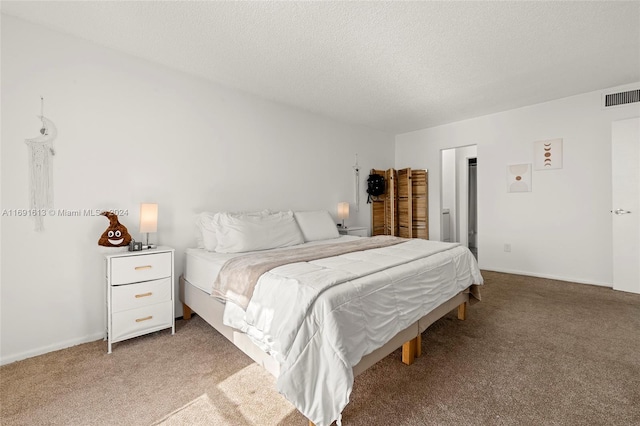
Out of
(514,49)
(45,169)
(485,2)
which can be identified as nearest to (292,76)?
(485,2)

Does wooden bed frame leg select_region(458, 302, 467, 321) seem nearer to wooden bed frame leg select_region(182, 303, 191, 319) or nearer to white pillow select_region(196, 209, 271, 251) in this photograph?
white pillow select_region(196, 209, 271, 251)

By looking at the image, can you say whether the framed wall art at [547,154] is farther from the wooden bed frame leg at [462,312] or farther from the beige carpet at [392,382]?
the wooden bed frame leg at [462,312]

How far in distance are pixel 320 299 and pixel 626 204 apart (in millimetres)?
4262

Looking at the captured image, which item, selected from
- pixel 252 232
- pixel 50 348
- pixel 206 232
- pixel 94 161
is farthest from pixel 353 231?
pixel 50 348

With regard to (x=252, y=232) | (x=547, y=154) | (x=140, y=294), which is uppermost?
(x=547, y=154)

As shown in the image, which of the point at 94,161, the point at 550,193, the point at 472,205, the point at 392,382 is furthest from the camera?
the point at 472,205

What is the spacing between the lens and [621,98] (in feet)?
11.5

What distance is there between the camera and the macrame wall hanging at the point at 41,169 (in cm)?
218

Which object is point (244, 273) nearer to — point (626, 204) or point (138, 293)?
point (138, 293)

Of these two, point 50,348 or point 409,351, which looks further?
point 50,348

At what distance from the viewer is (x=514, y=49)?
8.55 feet

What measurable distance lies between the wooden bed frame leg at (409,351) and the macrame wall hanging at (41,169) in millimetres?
2905

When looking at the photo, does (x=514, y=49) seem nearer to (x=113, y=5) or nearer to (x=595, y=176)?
(x=595, y=176)

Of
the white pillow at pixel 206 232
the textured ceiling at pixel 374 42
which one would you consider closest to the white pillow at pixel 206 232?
the white pillow at pixel 206 232
